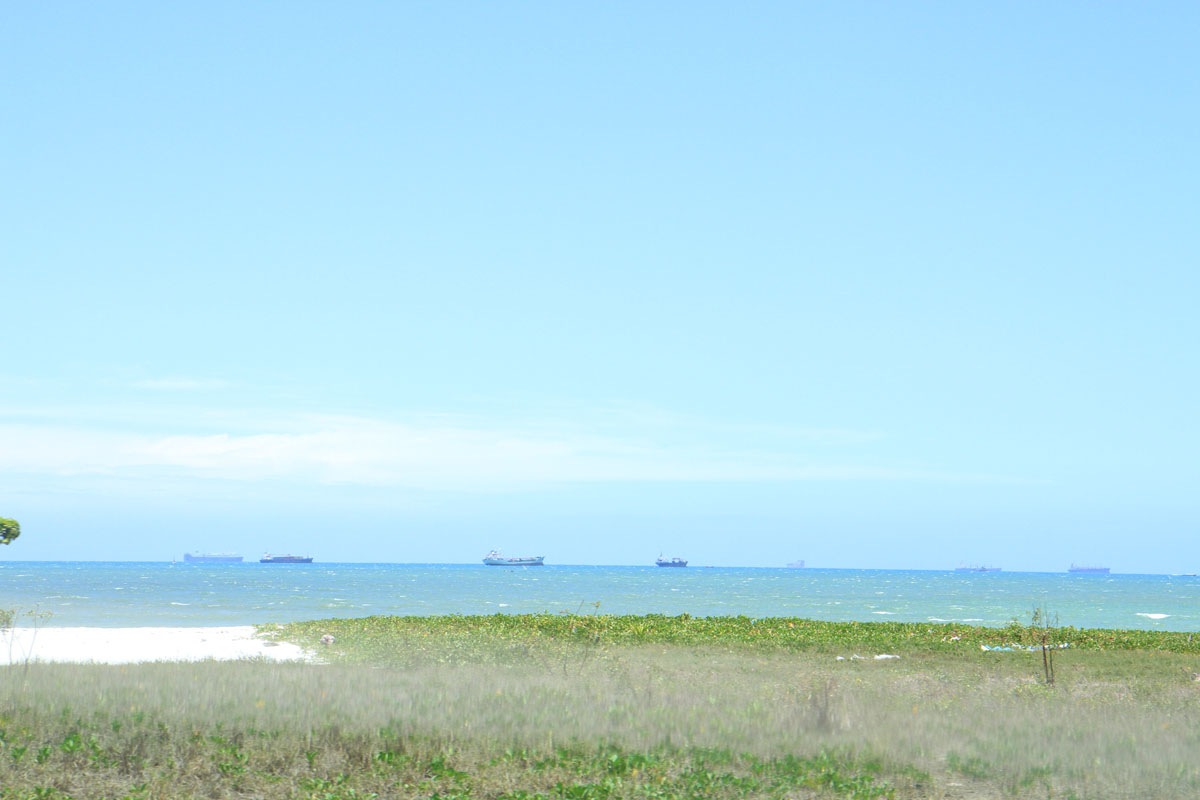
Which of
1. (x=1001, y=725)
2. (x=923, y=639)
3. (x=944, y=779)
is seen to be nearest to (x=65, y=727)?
(x=944, y=779)

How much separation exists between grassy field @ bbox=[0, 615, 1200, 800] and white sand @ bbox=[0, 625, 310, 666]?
369 inches

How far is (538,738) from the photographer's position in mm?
11406

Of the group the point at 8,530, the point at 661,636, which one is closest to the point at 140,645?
the point at 8,530

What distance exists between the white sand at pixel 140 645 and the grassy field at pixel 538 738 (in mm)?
9371

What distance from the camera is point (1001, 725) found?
1330cm

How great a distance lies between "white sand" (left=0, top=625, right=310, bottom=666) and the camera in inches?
1017

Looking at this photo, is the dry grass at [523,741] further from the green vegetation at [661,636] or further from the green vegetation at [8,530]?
the green vegetation at [661,636]

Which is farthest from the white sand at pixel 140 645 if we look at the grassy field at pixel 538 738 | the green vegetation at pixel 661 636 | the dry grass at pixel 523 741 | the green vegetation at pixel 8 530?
the dry grass at pixel 523 741

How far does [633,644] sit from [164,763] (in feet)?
60.7

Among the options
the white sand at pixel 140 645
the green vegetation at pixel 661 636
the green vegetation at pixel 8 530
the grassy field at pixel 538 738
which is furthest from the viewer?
A: the white sand at pixel 140 645

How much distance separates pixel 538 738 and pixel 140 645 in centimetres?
2212

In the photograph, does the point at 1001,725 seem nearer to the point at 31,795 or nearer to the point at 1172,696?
the point at 1172,696

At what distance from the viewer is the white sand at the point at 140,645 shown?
25828 mm

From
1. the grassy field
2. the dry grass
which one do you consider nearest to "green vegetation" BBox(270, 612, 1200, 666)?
the grassy field
